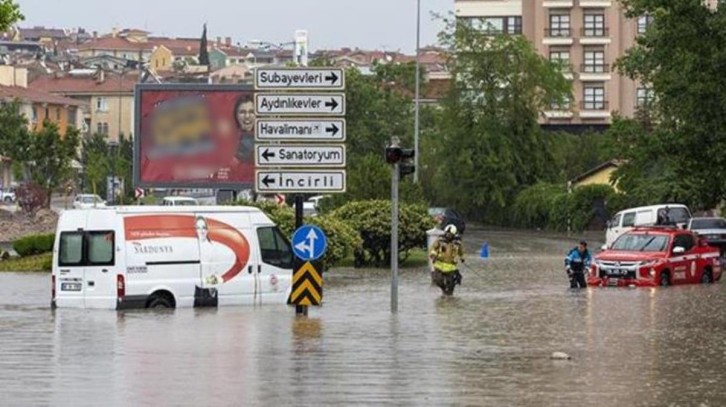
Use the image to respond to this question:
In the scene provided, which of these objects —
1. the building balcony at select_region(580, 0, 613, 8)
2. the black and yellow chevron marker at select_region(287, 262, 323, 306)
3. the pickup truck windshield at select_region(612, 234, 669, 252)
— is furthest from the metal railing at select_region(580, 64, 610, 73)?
the black and yellow chevron marker at select_region(287, 262, 323, 306)

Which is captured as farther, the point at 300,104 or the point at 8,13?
the point at 8,13

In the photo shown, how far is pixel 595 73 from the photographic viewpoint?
129 m

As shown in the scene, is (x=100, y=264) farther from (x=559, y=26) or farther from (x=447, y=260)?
(x=559, y=26)

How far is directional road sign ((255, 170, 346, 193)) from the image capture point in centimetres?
2894

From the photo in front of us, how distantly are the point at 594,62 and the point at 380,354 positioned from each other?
110m

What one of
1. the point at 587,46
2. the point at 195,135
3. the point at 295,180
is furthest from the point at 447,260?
the point at 587,46

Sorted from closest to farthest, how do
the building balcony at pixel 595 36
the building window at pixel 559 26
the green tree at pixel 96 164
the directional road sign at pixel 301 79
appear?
the directional road sign at pixel 301 79, the green tree at pixel 96 164, the building balcony at pixel 595 36, the building window at pixel 559 26

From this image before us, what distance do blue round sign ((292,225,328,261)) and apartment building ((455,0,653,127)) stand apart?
98392 mm

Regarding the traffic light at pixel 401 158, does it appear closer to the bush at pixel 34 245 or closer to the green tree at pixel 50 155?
the bush at pixel 34 245

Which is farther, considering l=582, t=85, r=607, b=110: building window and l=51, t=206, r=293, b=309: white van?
l=582, t=85, r=607, b=110: building window

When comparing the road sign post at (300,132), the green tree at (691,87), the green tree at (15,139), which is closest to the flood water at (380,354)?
the road sign post at (300,132)

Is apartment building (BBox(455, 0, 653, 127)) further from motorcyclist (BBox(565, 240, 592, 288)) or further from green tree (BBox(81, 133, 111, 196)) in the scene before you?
motorcyclist (BBox(565, 240, 592, 288))

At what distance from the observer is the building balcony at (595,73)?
12875cm

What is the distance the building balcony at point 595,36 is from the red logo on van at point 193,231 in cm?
9781
